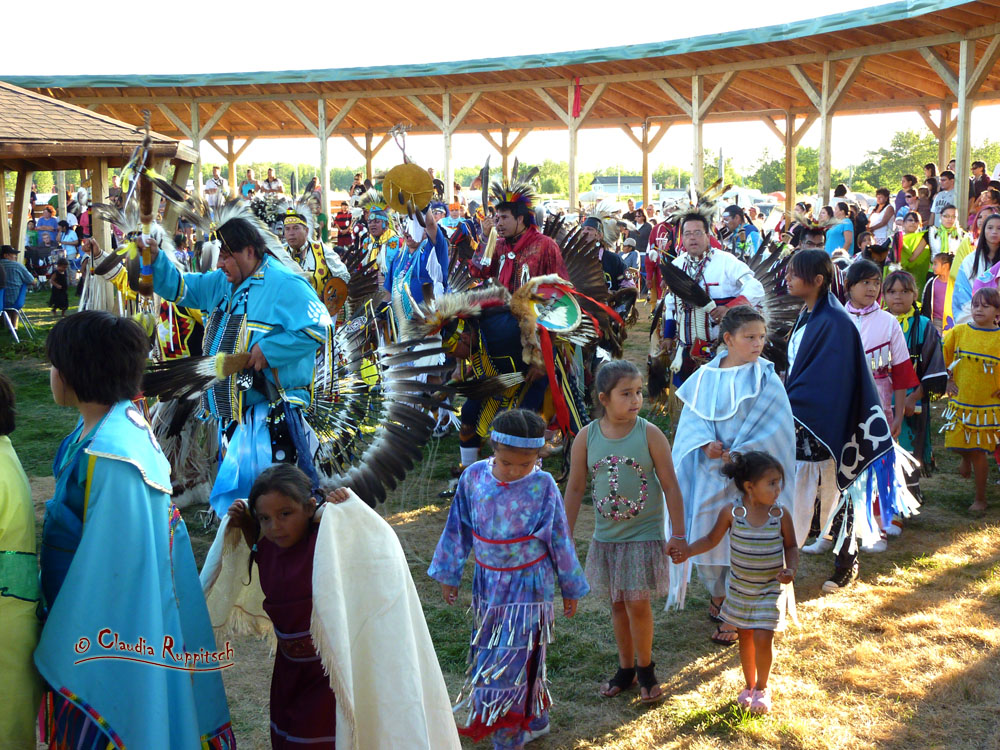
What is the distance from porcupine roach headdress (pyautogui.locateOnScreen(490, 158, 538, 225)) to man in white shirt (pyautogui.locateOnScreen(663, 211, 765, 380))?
898 millimetres

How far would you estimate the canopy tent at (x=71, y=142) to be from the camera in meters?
7.59

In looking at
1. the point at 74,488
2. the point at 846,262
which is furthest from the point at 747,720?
the point at 846,262

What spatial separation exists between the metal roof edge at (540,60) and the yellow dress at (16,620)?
29.6ft

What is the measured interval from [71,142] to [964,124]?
27.7 ft

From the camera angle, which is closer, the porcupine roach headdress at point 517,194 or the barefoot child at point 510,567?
the barefoot child at point 510,567

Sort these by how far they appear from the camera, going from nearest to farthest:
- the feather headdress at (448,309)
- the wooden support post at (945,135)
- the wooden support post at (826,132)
→ the feather headdress at (448,309) → the wooden support post at (826,132) → the wooden support post at (945,135)

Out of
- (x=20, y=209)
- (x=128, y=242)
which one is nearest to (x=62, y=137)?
(x=20, y=209)

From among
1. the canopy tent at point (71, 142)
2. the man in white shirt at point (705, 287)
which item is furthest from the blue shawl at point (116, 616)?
the canopy tent at point (71, 142)

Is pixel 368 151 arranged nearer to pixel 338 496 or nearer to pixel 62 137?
pixel 62 137

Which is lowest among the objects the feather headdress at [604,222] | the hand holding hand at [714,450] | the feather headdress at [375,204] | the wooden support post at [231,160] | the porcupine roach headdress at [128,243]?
the hand holding hand at [714,450]

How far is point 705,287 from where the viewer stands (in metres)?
5.04

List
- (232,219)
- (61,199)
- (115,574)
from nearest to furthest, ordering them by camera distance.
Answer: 1. (115,574)
2. (232,219)
3. (61,199)

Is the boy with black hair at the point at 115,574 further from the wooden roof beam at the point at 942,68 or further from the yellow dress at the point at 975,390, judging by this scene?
the wooden roof beam at the point at 942,68

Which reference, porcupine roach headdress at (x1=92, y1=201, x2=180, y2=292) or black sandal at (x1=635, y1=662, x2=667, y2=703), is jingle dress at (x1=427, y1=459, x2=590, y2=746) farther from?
porcupine roach headdress at (x1=92, y1=201, x2=180, y2=292)
